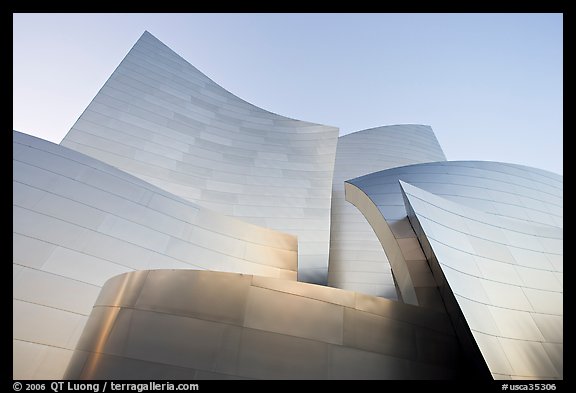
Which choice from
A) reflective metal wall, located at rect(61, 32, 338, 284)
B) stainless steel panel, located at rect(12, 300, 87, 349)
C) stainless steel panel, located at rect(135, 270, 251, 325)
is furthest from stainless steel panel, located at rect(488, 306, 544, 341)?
reflective metal wall, located at rect(61, 32, 338, 284)

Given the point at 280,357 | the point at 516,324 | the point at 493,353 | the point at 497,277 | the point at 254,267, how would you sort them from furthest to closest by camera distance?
the point at 254,267, the point at 497,277, the point at 516,324, the point at 493,353, the point at 280,357

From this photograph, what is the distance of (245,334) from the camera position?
4.45 meters

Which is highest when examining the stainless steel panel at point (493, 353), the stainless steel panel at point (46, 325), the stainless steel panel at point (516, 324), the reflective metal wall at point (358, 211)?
the reflective metal wall at point (358, 211)

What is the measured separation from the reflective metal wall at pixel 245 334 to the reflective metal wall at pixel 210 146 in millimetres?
7994

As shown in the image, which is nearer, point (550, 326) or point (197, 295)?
point (197, 295)

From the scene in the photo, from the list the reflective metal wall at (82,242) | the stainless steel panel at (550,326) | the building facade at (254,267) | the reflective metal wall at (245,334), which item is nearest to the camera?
the reflective metal wall at (245,334)

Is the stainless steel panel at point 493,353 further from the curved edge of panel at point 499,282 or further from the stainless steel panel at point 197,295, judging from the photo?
the stainless steel panel at point 197,295

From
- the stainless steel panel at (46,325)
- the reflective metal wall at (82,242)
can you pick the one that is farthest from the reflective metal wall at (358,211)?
the stainless steel panel at (46,325)

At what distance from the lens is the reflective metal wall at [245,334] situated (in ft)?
13.8

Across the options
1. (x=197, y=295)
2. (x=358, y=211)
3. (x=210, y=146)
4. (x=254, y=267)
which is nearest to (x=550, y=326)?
(x=197, y=295)

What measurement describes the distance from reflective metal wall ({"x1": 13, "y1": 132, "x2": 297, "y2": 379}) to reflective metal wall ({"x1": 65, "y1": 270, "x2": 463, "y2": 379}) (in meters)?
1.91

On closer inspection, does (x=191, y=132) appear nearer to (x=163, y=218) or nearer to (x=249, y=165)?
(x=249, y=165)

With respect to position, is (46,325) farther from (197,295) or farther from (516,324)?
(516,324)

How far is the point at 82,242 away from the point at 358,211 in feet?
52.9
